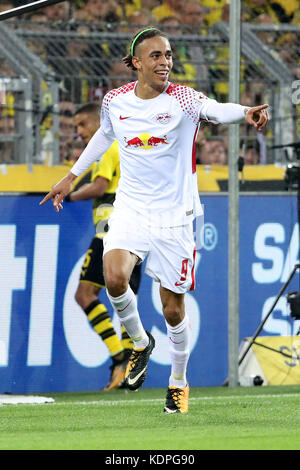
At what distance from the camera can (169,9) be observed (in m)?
12.8

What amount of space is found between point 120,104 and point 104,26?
15.1ft

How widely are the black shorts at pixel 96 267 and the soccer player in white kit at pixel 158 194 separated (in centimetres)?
253

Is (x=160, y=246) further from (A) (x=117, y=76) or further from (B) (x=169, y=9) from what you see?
(B) (x=169, y=9)

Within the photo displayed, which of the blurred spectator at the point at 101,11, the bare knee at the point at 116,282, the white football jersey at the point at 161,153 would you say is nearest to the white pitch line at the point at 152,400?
the bare knee at the point at 116,282

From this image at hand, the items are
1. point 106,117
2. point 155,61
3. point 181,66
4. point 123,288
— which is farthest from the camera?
point 181,66

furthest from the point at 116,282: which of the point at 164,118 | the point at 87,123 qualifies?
the point at 87,123

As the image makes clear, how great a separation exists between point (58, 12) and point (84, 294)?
4071 millimetres

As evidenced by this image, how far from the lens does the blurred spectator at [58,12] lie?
12031 millimetres

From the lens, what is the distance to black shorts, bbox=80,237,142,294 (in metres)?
9.40

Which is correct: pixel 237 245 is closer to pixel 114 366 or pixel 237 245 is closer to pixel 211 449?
pixel 114 366

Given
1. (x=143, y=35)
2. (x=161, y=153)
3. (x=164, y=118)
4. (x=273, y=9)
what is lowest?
(x=161, y=153)

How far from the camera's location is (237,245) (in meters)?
9.56

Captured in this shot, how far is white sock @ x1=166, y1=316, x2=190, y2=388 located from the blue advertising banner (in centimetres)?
256

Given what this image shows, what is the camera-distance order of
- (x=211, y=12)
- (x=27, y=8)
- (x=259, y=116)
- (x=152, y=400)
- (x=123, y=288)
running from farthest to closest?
(x=211, y=12) < (x=152, y=400) < (x=123, y=288) < (x=27, y=8) < (x=259, y=116)
